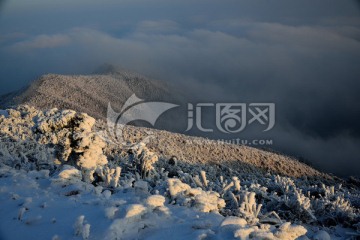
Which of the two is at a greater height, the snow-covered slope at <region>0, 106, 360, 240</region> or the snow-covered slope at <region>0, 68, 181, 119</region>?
the snow-covered slope at <region>0, 106, 360, 240</region>

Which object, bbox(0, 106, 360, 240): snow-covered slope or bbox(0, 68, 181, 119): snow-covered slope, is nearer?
bbox(0, 106, 360, 240): snow-covered slope

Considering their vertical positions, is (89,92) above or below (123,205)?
below

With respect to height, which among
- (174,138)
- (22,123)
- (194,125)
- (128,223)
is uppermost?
(128,223)

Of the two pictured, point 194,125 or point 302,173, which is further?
point 194,125

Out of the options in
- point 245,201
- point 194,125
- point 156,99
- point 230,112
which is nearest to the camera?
point 245,201

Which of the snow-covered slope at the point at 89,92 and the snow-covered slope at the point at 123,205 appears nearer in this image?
the snow-covered slope at the point at 123,205

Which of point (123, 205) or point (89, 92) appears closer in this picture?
point (123, 205)

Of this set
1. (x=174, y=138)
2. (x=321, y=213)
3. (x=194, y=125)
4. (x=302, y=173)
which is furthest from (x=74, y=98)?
(x=321, y=213)

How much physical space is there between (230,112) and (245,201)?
1697cm

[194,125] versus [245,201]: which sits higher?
[245,201]

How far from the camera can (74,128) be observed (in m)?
7.95

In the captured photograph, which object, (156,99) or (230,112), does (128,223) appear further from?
(156,99)

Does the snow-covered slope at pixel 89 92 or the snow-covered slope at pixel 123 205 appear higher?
the snow-covered slope at pixel 123 205

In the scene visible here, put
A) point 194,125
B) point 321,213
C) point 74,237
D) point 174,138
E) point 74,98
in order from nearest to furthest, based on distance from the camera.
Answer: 1. point 74,237
2. point 321,213
3. point 174,138
4. point 74,98
5. point 194,125
